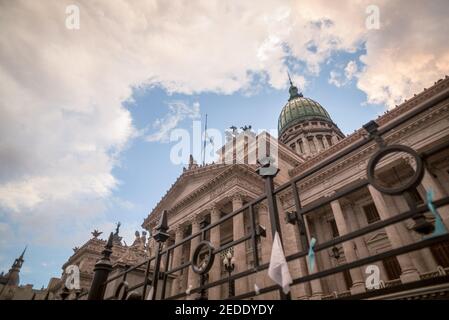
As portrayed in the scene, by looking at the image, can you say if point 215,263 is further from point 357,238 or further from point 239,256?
point 357,238

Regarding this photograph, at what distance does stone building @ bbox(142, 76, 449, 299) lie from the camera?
14.4 m

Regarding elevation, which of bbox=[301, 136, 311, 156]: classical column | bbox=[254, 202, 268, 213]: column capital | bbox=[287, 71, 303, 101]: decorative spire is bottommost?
bbox=[254, 202, 268, 213]: column capital

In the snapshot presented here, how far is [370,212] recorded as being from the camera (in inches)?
722

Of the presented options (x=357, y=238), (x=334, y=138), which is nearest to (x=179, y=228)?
(x=357, y=238)

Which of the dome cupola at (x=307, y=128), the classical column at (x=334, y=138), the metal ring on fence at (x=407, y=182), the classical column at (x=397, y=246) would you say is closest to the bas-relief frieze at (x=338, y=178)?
the classical column at (x=397, y=246)

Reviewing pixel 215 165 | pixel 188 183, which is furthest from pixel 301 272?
pixel 188 183

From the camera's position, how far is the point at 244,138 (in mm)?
26562

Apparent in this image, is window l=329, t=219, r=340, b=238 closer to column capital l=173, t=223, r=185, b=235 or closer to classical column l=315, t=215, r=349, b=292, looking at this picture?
classical column l=315, t=215, r=349, b=292

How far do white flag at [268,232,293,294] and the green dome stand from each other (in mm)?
43656

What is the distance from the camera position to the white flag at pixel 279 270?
1.74 m

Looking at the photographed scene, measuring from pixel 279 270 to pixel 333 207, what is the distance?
17.9 m

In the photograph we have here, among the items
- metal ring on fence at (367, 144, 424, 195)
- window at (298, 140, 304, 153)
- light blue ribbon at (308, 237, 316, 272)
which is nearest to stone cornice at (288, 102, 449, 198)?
metal ring on fence at (367, 144, 424, 195)

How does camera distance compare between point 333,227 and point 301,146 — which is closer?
point 333,227
